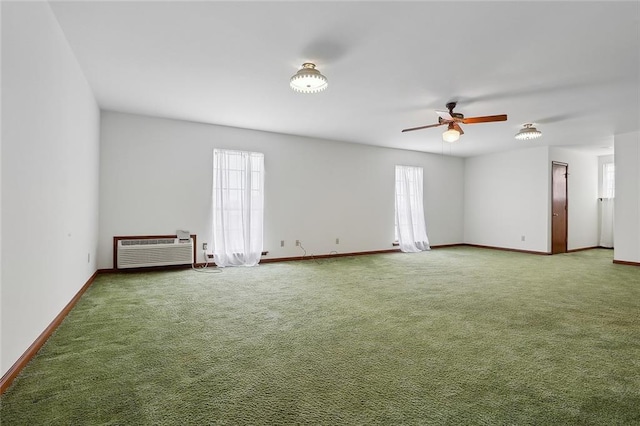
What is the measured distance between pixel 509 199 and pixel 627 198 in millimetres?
2237

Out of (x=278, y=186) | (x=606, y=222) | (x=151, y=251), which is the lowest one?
(x=151, y=251)

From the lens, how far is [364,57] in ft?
10.3

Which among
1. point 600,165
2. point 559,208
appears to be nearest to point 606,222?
point 600,165

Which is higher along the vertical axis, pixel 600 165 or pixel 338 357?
pixel 600 165

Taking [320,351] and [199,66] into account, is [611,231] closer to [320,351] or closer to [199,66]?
[320,351]

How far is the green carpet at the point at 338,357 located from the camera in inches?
63.1

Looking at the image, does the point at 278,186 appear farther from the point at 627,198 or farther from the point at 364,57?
the point at 627,198

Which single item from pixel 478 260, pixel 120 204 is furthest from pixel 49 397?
pixel 478 260

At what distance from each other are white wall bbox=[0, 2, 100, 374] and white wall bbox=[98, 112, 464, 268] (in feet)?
5.20

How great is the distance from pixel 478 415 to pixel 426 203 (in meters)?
7.17

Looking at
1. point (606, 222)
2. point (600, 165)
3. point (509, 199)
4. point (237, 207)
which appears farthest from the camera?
point (600, 165)

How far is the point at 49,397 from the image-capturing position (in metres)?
1.69

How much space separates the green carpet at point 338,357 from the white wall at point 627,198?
8.06 ft

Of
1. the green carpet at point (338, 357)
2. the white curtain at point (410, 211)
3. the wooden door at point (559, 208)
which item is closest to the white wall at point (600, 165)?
the wooden door at point (559, 208)
